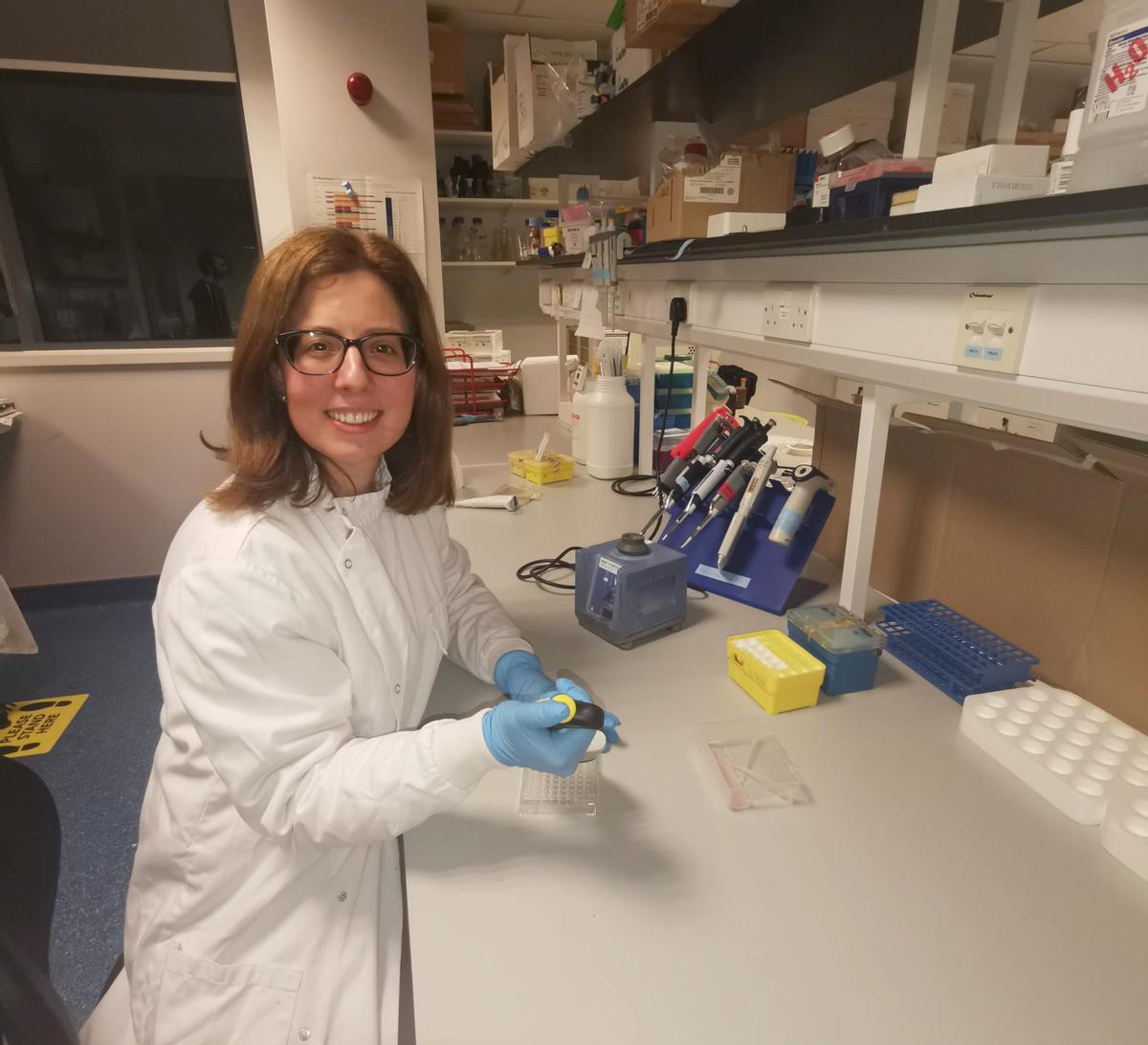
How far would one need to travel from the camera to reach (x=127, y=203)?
10.3ft

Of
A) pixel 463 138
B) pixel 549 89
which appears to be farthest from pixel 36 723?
pixel 463 138

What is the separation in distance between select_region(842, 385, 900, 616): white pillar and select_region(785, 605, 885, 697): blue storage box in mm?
116

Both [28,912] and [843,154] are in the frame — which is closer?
[28,912]

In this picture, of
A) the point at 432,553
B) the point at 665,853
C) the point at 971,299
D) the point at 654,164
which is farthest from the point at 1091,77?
the point at 654,164

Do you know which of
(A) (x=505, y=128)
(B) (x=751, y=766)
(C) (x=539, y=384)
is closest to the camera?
(B) (x=751, y=766)

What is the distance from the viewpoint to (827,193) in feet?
3.19

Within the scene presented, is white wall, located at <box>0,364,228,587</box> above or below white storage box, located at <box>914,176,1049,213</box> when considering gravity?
below

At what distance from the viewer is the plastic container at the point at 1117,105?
1.85ft

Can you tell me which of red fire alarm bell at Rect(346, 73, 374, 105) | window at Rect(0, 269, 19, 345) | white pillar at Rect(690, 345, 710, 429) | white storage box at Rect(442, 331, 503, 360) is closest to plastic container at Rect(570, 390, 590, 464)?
white pillar at Rect(690, 345, 710, 429)

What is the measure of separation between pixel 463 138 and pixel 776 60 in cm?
277

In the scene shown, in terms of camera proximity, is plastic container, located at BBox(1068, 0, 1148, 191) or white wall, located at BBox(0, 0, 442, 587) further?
white wall, located at BBox(0, 0, 442, 587)

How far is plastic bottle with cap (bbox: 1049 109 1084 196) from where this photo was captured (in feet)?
2.19

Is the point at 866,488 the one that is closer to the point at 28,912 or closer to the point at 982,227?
the point at 982,227

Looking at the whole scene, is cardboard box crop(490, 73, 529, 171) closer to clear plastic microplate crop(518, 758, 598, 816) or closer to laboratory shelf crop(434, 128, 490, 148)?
laboratory shelf crop(434, 128, 490, 148)
